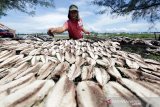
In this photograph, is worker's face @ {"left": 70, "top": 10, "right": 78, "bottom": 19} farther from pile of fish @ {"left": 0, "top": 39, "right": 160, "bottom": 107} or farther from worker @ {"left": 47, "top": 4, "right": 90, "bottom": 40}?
pile of fish @ {"left": 0, "top": 39, "right": 160, "bottom": 107}

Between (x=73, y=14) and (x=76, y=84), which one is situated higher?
(x=73, y=14)

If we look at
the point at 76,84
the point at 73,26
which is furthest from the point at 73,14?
the point at 76,84

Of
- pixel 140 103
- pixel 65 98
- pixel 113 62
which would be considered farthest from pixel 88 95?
pixel 113 62

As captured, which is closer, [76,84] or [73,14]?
[76,84]

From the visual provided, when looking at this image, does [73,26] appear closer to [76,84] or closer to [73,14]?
[73,14]

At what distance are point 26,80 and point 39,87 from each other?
→ 0.88 ft

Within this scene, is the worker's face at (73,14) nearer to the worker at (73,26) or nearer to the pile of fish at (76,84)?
the worker at (73,26)

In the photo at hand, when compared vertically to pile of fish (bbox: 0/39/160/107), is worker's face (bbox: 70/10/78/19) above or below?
above

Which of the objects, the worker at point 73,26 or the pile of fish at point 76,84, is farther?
the worker at point 73,26

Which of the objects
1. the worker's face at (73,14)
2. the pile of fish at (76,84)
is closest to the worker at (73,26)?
the worker's face at (73,14)

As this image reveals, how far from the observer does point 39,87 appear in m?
2.25

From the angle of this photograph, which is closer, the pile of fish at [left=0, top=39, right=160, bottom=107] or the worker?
the pile of fish at [left=0, top=39, right=160, bottom=107]

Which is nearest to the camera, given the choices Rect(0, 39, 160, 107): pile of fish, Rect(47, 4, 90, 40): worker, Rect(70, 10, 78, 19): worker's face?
Rect(0, 39, 160, 107): pile of fish

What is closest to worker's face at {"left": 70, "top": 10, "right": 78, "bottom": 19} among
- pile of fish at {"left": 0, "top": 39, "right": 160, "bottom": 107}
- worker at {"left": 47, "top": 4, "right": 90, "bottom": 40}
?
worker at {"left": 47, "top": 4, "right": 90, "bottom": 40}
